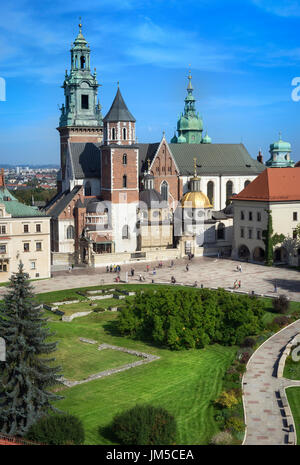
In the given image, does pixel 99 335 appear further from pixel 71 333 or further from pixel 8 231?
pixel 8 231

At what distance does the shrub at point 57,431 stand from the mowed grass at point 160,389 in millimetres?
1573

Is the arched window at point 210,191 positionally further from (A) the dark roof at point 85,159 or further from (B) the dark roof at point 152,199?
(A) the dark roof at point 85,159

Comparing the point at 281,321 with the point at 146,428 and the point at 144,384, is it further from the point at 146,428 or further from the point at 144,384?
the point at 146,428

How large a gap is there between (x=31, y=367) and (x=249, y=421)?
368 inches

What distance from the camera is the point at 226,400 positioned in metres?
26.8

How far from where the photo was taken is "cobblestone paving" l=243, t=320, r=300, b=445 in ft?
78.5

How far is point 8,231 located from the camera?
5634cm

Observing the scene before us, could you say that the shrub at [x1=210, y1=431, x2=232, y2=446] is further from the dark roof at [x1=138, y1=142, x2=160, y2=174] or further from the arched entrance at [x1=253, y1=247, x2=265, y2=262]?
the dark roof at [x1=138, y1=142, x2=160, y2=174]

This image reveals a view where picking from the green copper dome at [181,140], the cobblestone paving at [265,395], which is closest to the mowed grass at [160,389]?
the cobblestone paving at [265,395]

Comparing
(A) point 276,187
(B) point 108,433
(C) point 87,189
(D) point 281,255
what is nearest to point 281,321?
(B) point 108,433

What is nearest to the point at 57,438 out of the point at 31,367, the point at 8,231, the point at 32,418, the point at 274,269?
the point at 32,418

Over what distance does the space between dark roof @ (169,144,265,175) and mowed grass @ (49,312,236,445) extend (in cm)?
4577

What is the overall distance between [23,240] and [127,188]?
54.8 feet

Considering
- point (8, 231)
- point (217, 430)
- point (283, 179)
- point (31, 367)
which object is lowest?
point (217, 430)
